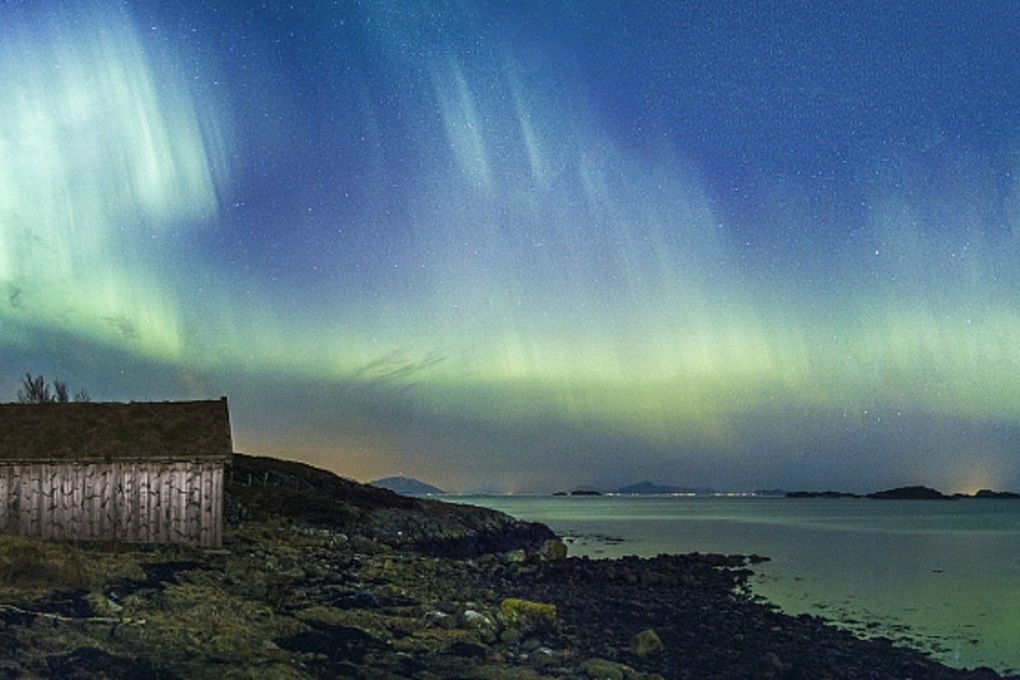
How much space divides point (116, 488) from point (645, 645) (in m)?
19.2

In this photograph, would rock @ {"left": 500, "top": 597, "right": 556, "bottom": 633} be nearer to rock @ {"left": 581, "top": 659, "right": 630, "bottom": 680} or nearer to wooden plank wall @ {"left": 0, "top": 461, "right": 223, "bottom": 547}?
rock @ {"left": 581, "top": 659, "right": 630, "bottom": 680}

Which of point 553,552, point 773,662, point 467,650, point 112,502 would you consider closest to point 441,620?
point 467,650

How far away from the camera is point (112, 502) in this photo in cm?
2956

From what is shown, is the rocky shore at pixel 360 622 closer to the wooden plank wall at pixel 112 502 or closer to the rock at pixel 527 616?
the rock at pixel 527 616

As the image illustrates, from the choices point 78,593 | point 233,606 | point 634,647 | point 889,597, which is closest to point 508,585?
point 634,647

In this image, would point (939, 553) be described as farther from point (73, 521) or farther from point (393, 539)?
point (73, 521)

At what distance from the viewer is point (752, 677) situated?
2098 cm

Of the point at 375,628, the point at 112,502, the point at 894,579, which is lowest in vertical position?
the point at 894,579

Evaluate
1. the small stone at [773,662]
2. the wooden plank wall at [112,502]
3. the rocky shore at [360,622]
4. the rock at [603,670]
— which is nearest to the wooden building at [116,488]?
the wooden plank wall at [112,502]

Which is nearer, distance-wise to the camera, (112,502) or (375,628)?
(375,628)

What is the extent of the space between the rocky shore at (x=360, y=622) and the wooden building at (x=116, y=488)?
39.7 inches

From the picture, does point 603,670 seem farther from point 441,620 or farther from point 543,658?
point 441,620

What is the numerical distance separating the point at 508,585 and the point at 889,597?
20.4 m

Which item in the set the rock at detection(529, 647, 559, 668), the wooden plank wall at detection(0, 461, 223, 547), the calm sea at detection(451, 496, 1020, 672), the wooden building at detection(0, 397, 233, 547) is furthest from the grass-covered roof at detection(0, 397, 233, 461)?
the calm sea at detection(451, 496, 1020, 672)
